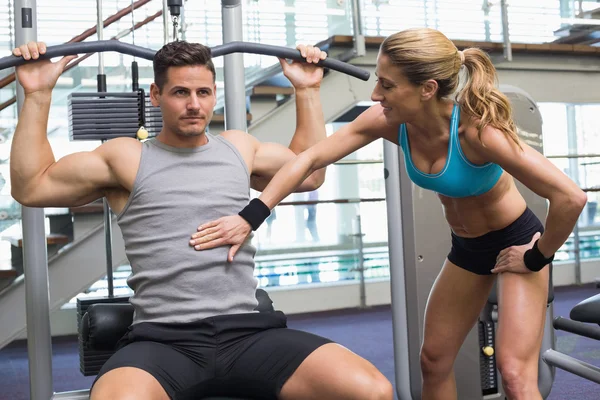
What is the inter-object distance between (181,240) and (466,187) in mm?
721

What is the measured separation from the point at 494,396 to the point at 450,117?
1.26 m

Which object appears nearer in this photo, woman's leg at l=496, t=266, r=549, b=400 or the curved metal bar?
woman's leg at l=496, t=266, r=549, b=400

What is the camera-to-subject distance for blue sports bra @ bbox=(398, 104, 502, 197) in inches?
66.4

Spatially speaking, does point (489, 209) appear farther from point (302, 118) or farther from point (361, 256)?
point (361, 256)

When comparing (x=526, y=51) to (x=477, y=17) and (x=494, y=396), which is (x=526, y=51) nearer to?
(x=477, y=17)

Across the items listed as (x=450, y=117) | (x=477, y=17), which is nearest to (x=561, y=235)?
(x=450, y=117)

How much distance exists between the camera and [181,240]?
1.75m

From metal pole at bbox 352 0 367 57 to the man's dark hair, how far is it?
8.50ft

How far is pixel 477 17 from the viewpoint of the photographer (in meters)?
4.70

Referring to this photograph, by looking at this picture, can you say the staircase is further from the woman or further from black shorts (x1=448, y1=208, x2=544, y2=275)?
black shorts (x1=448, y1=208, x2=544, y2=275)

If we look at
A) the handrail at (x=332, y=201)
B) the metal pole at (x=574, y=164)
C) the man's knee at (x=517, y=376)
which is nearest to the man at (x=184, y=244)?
the man's knee at (x=517, y=376)

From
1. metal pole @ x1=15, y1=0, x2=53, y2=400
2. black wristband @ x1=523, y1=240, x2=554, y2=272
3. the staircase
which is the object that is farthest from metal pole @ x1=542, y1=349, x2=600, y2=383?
the staircase

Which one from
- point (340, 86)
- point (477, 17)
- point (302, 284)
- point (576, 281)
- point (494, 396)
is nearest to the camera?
point (494, 396)

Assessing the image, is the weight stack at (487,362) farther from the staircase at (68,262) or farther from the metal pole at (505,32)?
the metal pole at (505,32)
